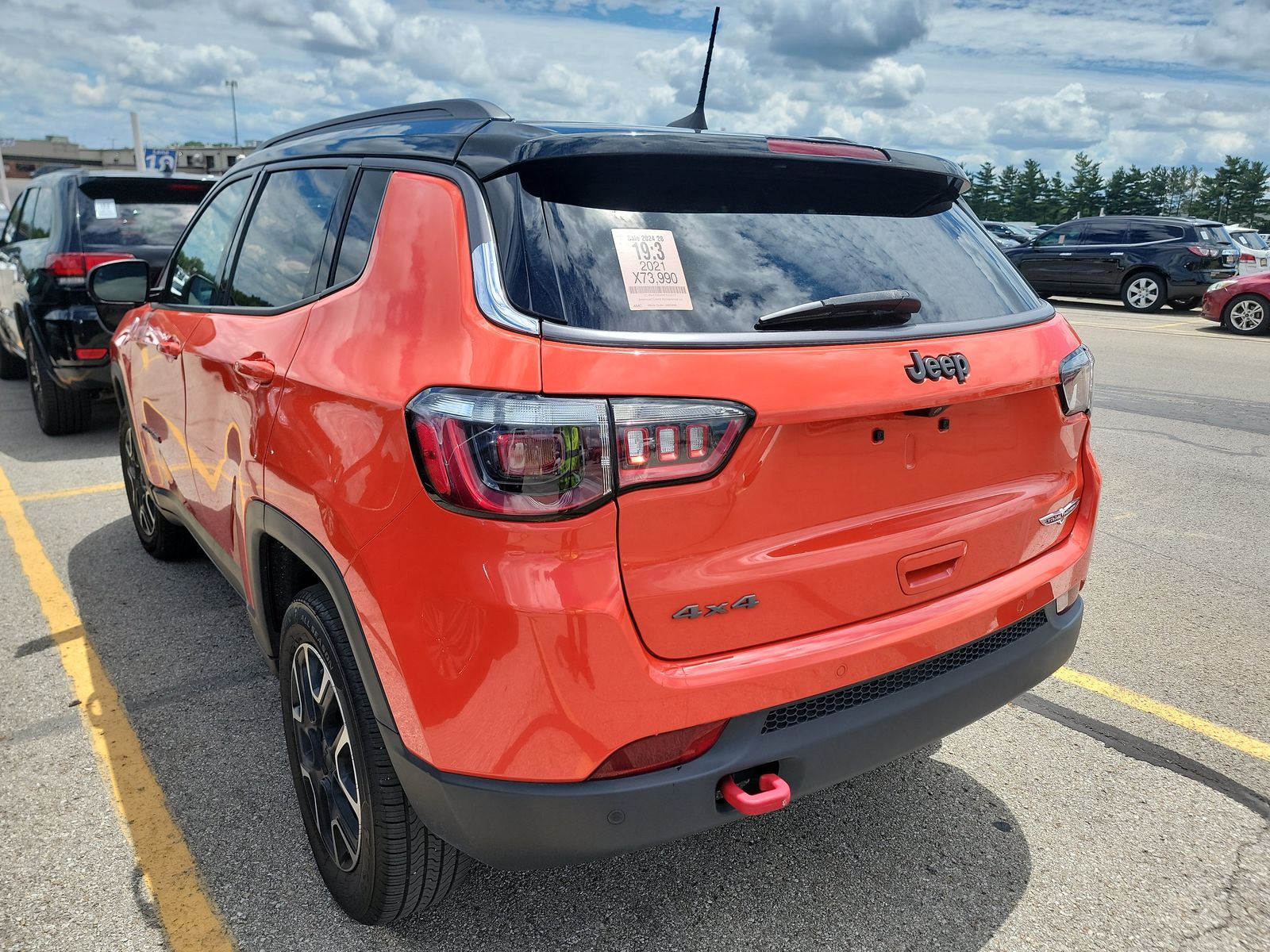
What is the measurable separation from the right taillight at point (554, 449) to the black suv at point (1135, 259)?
1824 cm

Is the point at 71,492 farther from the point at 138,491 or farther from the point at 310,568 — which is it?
the point at 310,568

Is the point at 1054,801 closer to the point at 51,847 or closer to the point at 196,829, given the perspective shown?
the point at 196,829

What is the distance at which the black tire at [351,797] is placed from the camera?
2102mm

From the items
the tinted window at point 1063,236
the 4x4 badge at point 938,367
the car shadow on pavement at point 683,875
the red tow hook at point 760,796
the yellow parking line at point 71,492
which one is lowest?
the yellow parking line at point 71,492

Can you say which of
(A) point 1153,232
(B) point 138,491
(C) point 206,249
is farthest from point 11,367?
(A) point 1153,232

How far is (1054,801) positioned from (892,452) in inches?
56.5

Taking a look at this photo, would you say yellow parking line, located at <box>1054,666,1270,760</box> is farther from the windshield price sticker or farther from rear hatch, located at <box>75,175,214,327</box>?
rear hatch, located at <box>75,175,214,327</box>

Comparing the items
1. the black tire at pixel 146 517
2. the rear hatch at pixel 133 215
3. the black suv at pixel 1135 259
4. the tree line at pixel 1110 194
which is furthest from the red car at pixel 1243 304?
the tree line at pixel 1110 194

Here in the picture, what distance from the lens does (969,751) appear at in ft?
10.3

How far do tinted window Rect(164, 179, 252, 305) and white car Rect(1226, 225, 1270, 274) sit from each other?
16.6 meters

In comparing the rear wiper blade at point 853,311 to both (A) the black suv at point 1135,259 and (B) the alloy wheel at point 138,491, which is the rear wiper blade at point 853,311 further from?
(A) the black suv at point 1135,259

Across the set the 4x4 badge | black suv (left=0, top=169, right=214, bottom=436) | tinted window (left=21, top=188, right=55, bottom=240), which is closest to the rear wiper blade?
the 4x4 badge

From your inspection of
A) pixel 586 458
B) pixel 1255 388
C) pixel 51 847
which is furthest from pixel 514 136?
pixel 1255 388

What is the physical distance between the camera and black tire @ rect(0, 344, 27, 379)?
949cm
